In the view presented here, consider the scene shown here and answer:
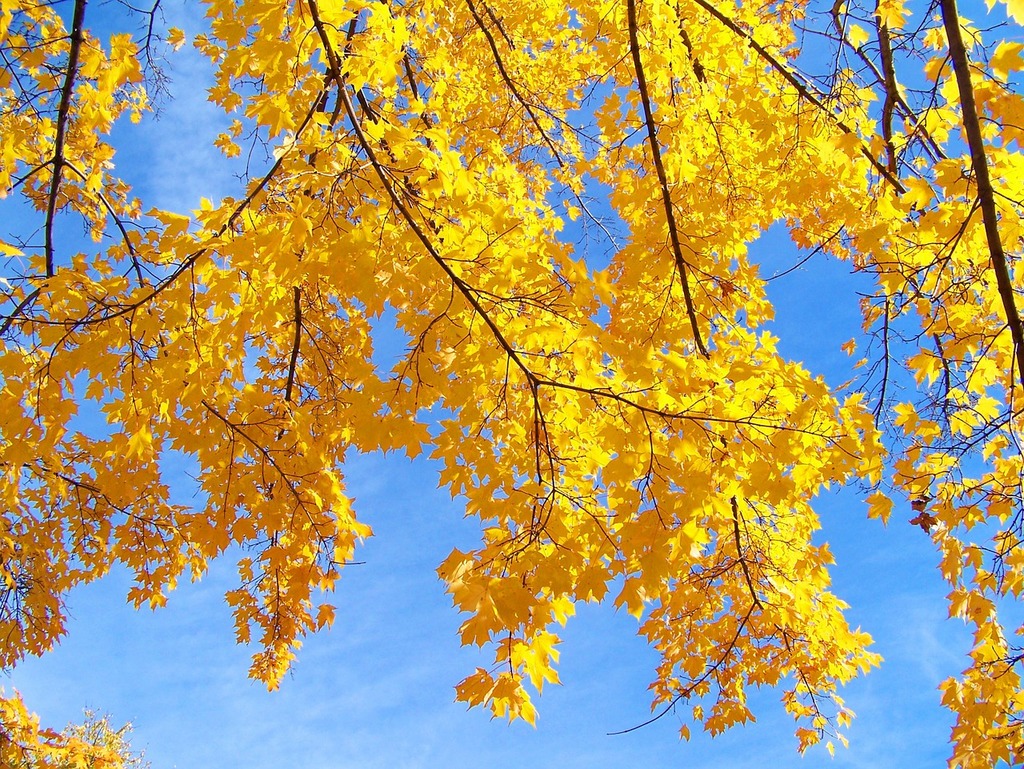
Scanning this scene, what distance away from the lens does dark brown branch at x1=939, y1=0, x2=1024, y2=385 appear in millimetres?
2107

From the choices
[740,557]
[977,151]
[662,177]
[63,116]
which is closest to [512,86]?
[662,177]

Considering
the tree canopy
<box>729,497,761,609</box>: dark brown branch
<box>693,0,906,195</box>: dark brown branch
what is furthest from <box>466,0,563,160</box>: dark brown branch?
<box>729,497,761,609</box>: dark brown branch

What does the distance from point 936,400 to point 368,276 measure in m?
2.45

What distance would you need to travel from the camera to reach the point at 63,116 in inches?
145

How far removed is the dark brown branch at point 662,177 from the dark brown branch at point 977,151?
4.55 feet

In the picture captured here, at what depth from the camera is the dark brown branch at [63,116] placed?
3.53 metres

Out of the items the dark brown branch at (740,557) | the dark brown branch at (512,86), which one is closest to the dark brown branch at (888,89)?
the dark brown branch at (740,557)

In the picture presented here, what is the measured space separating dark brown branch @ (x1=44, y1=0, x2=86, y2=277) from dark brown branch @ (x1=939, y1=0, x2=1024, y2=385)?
398 cm

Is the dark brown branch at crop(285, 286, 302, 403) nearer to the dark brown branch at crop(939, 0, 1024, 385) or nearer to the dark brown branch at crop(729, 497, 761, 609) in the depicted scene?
the dark brown branch at crop(729, 497, 761, 609)

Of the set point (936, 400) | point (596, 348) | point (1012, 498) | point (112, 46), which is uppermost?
point (112, 46)

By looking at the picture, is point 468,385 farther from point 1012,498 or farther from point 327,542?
point 1012,498

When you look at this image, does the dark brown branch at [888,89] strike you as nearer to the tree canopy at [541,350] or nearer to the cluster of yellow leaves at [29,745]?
the tree canopy at [541,350]

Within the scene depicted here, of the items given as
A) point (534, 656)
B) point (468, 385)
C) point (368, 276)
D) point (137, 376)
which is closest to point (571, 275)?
point (468, 385)

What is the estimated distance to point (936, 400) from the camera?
2.88 m
